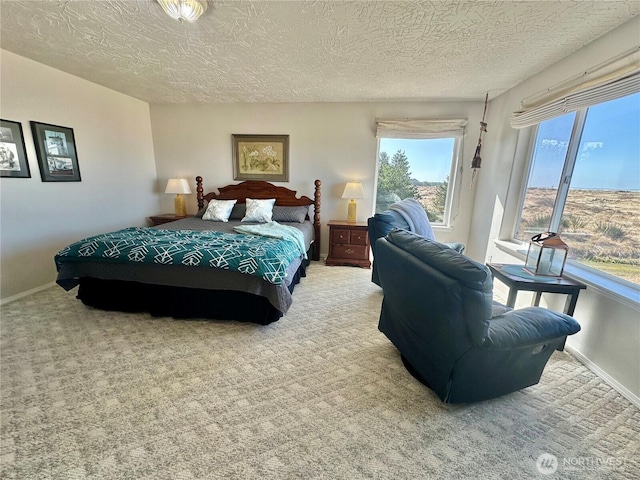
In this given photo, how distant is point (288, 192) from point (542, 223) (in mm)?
3120

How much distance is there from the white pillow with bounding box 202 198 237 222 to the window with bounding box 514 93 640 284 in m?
3.71

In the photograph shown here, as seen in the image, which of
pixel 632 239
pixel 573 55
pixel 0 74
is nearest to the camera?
pixel 632 239

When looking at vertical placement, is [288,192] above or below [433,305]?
above

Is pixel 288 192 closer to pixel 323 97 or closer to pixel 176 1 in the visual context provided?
pixel 323 97

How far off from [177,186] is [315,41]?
3.00 metres

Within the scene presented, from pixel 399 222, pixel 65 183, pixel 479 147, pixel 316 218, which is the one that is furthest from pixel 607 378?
pixel 65 183

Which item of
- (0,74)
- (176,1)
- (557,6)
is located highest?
(557,6)

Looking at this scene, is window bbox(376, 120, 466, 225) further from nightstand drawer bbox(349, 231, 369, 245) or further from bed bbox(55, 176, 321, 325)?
bed bbox(55, 176, 321, 325)

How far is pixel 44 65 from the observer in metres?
2.76

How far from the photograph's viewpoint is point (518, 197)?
3.03 m

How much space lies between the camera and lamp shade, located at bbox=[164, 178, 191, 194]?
13.4ft

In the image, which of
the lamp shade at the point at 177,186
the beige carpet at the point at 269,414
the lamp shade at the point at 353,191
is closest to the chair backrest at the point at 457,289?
the beige carpet at the point at 269,414

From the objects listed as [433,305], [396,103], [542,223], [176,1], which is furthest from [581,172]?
[176,1]

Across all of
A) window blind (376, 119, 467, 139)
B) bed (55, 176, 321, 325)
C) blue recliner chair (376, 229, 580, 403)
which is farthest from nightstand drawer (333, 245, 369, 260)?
blue recliner chair (376, 229, 580, 403)
